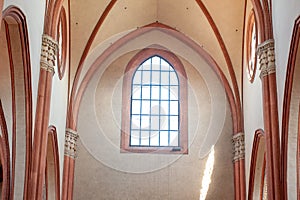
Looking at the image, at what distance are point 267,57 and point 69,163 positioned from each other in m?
7.52

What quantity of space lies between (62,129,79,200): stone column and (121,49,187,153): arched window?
179 cm

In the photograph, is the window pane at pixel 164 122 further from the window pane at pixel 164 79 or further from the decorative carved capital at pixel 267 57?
the decorative carved capital at pixel 267 57

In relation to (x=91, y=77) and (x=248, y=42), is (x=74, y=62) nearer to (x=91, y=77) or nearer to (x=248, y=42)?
(x=91, y=77)

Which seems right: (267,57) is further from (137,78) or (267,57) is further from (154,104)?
(137,78)

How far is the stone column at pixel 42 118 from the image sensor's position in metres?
13.7

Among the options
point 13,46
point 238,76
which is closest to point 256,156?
point 238,76

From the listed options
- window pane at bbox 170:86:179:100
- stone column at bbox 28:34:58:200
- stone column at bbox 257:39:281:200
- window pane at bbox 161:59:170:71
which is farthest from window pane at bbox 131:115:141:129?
stone column at bbox 257:39:281:200

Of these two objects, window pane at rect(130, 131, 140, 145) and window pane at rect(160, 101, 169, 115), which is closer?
window pane at rect(130, 131, 140, 145)

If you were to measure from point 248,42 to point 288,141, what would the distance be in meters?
5.99

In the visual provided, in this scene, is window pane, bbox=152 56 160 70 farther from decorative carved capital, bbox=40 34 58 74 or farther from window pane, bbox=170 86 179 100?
decorative carved capital, bbox=40 34 58 74

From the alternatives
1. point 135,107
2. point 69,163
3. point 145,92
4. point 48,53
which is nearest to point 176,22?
point 145,92

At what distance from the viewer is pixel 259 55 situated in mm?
15172

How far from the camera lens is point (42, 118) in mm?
14469

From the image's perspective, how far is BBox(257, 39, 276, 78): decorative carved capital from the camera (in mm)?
14711
